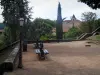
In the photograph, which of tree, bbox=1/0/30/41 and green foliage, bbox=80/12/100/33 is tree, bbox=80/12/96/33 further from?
tree, bbox=1/0/30/41

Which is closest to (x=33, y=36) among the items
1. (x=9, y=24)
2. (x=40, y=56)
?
(x=9, y=24)

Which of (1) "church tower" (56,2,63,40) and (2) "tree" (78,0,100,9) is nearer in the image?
(2) "tree" (78,0,100,9)

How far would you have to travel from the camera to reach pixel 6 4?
27.1m

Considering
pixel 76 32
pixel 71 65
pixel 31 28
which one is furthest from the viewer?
pixel 76 32

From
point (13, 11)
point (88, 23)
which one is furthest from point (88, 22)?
point (13, 11)

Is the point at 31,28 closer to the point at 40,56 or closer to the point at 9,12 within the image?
the point at 9,12

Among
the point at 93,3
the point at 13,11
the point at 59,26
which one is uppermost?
the point at 13,11

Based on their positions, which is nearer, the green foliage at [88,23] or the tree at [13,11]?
the tree at [13,11]

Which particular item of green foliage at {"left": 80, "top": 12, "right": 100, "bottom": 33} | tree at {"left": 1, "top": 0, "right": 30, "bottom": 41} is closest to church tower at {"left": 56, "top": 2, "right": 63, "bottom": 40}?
green foliage at {"left": 80, "top": 12, "right": 100, "bottom": 33}

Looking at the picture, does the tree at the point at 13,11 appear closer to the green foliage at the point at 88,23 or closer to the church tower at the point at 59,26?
the church tower at the point at 59,26

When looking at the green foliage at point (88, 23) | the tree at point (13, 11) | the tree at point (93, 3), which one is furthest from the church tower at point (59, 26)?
the tree at point (93, 3)

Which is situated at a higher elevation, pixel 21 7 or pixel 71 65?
pixel 21 7

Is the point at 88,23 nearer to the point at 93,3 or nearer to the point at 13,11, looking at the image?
the point at 13,11

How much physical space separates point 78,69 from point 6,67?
3.30m
